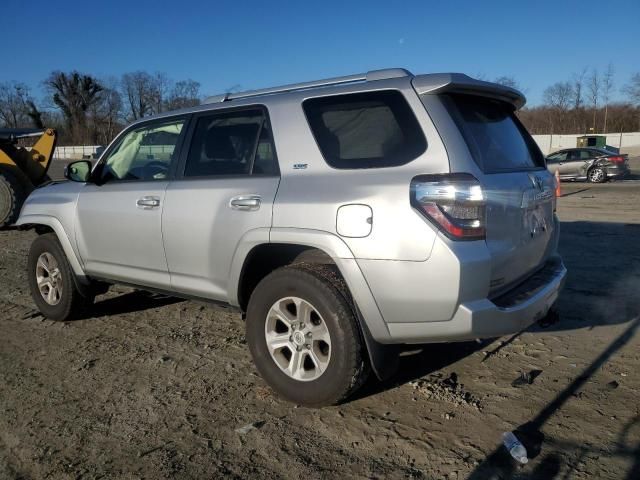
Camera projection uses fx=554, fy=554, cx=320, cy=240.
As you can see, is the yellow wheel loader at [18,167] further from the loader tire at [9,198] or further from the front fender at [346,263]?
the front fender at [346,263]

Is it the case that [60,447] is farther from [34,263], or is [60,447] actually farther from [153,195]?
[34,263]

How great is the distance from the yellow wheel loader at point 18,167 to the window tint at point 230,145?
29.0 feet

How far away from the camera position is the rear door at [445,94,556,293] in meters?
3.01

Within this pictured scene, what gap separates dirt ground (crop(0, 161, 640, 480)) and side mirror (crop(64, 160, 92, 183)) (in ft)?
4.41

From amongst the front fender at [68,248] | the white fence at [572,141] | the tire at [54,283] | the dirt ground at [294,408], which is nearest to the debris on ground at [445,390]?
the dirt ground at [294,408]

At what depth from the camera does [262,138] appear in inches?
146

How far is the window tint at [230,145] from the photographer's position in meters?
3.68

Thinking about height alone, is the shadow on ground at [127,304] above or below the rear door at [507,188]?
below

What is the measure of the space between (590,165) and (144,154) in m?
22.1

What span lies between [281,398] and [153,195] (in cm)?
180

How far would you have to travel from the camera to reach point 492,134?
3473 mm

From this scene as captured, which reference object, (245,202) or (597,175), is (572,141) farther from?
(245,202)

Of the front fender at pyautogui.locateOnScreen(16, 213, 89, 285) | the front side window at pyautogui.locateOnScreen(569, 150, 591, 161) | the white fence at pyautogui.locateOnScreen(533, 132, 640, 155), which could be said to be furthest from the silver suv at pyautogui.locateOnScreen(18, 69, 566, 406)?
the white fence at pyautogui.locateOnScreen(533, 132, 640, 155)

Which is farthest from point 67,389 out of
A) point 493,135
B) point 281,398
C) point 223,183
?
point 493,135
